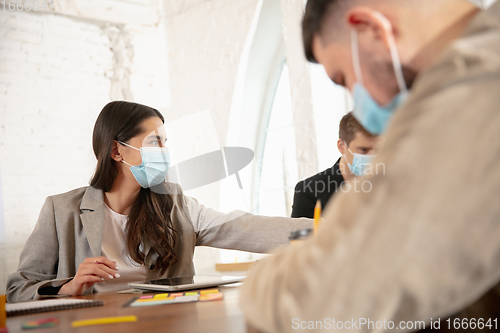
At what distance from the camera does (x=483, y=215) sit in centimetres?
29

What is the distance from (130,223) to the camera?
1536 millimetres

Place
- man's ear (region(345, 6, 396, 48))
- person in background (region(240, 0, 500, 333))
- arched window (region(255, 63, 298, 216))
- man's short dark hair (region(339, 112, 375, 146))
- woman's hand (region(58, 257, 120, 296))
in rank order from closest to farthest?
person in background (region(240, 0, 500, 333)) < man's ear (region(345, 6, 396, 48)) < woman's hand (region(58, 257, 120, 296)) < man's short dark hair (region(339, 112, 375, 146)) < arched window (region(255, 63, 298, 216))

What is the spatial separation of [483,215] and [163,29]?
310 centimetres

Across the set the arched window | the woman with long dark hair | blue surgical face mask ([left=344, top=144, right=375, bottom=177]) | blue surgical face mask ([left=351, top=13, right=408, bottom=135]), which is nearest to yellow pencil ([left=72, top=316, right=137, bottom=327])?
blue surgical face mask ([left=351, top=13, right=408, bottom=135])

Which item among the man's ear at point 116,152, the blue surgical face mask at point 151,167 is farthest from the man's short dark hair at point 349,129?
the man's ear at point 116,152

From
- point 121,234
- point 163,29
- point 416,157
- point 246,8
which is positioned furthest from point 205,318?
point 163,29

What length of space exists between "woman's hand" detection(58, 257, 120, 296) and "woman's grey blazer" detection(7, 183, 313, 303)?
0.75 ft

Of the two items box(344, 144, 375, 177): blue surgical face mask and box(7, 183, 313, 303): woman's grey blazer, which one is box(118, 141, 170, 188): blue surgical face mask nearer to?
box(7, 183, 313, 303): woman's grey blazer

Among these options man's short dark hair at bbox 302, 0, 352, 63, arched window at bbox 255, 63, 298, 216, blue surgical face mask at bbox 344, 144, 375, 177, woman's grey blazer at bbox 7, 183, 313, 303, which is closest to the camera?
man's short dark hair at bbox 302, 0, 352, 63

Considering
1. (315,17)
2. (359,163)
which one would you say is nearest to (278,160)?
(359,163)

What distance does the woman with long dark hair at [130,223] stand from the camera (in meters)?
1.42

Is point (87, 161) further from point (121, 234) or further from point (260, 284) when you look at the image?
point (260, 284)

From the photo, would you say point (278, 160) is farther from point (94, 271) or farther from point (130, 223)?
point (94, 271)

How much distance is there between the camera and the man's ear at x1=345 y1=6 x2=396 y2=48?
0.47 meters
